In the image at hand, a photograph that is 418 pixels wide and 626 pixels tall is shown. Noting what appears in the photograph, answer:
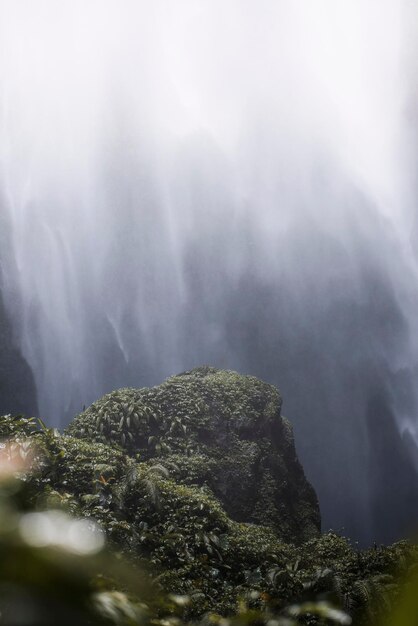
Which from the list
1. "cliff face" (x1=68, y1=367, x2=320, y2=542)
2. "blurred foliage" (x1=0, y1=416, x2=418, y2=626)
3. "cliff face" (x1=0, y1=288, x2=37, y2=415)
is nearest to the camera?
"blurred foliage" (x1=0, y1=416, x2=418, y2=626)

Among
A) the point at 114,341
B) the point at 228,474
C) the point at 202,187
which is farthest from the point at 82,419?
the point at 202,187

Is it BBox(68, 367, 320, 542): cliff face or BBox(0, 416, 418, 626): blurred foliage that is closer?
BBox(0, 416, 418, 626): blurred foliage

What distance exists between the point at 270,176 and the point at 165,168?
14061 millimetres

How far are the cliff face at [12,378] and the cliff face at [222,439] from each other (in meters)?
26.5

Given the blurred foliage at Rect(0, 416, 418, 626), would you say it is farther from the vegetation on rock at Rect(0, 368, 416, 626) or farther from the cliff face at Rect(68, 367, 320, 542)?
the cliff face at Rect(68, 367, 320, 542)

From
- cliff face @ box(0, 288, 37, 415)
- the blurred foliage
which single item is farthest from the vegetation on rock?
cliff face @ box(0, 288, 37, 415)

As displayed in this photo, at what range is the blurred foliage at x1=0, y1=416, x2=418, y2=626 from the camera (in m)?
0.66

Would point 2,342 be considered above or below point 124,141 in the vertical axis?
below

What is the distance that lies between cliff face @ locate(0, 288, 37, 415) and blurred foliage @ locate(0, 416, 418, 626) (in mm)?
30451

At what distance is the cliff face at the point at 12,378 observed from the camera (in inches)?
1431

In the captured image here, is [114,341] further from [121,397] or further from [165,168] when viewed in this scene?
[121,397]

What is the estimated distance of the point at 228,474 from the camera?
42.9 feet

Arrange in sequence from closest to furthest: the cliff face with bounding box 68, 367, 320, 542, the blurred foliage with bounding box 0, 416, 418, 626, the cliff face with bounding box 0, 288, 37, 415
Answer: the blurred foliage with bounding box 0, 416, 418, 626, the cliff face with bounding box 68, 367, 320, 542, the cliff face with bounding box 0, 288, 37, 415

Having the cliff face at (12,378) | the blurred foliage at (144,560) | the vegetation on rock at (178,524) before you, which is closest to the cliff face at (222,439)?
the vegetation on rock at (178,524)
